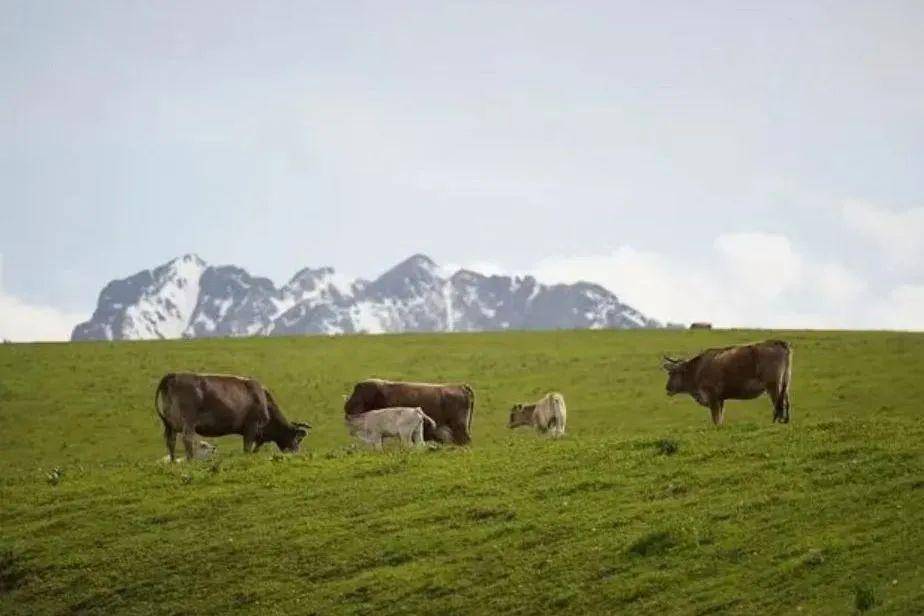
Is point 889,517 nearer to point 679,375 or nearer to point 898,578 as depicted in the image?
point 898,578

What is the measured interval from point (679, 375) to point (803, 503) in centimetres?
1554

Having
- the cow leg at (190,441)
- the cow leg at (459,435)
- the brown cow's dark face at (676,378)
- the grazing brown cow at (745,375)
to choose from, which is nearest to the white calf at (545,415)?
the brown cow's dark face at (676,378)

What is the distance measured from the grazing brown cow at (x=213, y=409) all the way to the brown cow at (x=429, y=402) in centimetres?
223

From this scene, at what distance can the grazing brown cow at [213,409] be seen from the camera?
3569 cm

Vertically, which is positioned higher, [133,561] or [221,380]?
[221,380]

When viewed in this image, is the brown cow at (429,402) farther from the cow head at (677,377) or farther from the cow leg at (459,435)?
the cow head at (677,377)

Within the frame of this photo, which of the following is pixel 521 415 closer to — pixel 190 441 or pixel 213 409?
pixel 213 409

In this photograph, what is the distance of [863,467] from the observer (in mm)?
25719

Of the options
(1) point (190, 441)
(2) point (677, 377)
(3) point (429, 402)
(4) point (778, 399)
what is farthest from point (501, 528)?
(2) point (677, 377)

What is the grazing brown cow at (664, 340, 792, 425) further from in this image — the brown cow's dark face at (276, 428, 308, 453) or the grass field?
the brown cow's dark face at (276, 428, 308, 453)

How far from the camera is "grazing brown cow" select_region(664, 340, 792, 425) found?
1431 inches

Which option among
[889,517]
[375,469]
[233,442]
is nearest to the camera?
[889,517]

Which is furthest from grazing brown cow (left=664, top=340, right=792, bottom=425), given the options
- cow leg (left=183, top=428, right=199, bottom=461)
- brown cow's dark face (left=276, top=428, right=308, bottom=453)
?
cow leg (left=183, top=428, right=199, bottom=461)

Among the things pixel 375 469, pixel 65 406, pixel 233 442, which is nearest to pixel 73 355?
pixel 65 406
